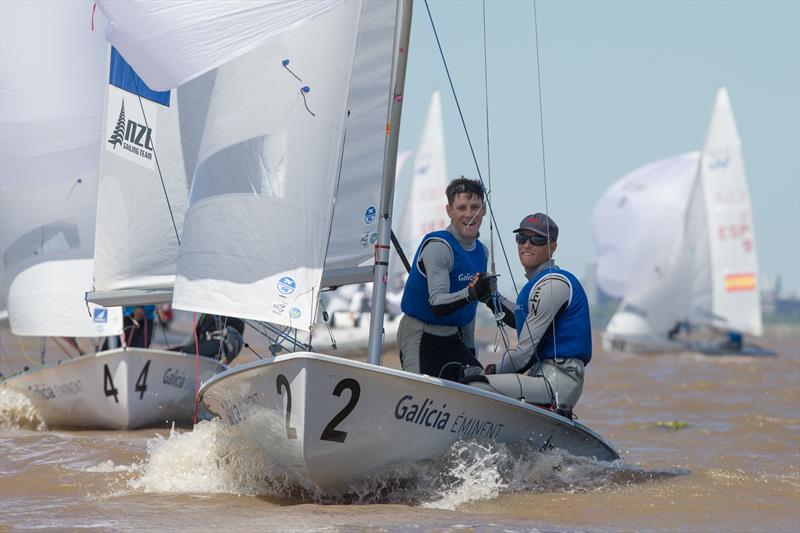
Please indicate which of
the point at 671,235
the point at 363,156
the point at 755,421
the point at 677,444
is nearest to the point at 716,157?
the point at 671,235

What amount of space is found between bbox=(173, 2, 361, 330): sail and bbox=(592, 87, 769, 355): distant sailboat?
26863 millimetres

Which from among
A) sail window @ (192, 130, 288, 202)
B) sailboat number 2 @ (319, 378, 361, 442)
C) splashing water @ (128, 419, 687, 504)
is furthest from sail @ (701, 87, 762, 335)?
sailboat number 2 @ (319, 378, 361, 442)

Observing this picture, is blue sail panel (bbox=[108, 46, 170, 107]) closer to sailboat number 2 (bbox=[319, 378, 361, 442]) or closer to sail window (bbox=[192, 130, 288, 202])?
sail window (bbox=[192, 130, 288, 202])

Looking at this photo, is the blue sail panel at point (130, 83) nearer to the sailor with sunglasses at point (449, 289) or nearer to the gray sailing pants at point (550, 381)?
the sailor with sunglasses at point (449, 289)

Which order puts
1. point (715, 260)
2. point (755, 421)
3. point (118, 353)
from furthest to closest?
point (715, 260) → point (755, 421) → point (118, 353)

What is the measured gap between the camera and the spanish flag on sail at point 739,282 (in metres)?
32.6

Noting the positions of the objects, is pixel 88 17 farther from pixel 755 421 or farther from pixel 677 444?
pixel 755 421

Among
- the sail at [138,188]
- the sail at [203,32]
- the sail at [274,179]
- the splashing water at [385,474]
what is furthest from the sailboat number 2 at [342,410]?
the sail at [138,188]

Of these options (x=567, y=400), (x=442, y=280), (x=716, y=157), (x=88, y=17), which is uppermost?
(x=716, y=157)

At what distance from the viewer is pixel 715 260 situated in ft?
108

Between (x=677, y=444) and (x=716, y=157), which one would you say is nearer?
(x=677, y=444)

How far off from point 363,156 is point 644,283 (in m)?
27.7

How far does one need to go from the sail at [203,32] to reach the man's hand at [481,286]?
1.54m

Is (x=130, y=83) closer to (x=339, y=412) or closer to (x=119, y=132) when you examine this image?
(x=119, y=132)
